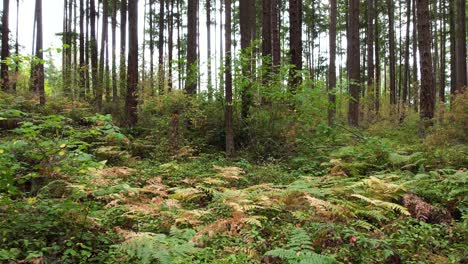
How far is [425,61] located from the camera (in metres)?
10.5

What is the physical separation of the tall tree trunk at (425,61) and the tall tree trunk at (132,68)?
9.61m

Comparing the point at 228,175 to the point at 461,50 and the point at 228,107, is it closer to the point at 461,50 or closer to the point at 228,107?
the point at 228,107

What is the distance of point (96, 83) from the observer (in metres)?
17.2

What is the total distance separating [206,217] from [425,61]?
892cm

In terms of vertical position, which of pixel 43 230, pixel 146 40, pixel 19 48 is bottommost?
pixel 43 230

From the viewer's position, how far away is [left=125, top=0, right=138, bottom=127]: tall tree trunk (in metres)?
12.8

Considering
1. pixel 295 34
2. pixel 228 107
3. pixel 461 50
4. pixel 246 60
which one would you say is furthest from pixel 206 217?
pixel 461 50

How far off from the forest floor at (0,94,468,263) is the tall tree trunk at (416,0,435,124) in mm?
4237

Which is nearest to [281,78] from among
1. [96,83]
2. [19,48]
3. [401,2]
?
[96,83]

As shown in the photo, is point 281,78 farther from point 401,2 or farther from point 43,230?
point 401,2

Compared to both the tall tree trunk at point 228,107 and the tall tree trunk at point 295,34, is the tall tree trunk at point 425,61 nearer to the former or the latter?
the tall tree trunk at point 295,34

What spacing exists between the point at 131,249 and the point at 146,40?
32.1m

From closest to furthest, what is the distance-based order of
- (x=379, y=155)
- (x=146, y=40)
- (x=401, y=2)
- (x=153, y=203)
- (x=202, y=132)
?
(x=153, y=203) < (x=379, y=155) < (x=202, y=132) < (x=401, y=2) < (x=146, y=40)

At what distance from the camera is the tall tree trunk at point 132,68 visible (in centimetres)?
1275
